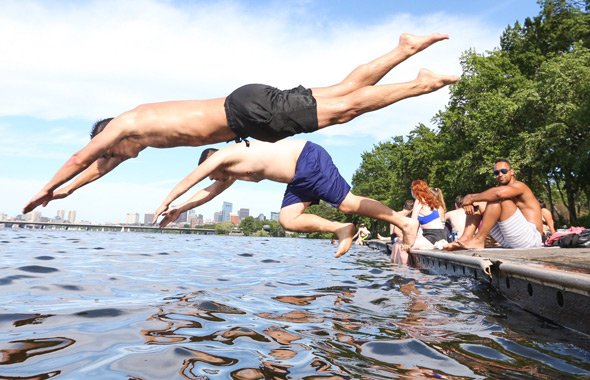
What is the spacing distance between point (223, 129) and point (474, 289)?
394 centimetres

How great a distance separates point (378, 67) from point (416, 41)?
0.47 m

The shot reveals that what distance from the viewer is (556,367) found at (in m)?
2.70

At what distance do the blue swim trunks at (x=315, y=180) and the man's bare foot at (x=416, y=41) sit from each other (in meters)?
1.59

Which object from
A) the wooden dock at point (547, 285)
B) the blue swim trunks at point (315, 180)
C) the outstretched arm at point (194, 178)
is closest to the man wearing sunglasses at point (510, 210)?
the wooden dock at point (547, 285)

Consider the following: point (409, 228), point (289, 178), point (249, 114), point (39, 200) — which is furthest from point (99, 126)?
point (409, 228)

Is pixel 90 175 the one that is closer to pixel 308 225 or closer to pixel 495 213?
pixel 308 225

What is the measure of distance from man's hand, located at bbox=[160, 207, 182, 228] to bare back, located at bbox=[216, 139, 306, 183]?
829mm

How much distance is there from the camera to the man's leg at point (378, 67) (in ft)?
14.6

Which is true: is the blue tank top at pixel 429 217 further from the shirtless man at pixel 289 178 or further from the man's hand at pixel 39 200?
the man's hand at pixel 39 200

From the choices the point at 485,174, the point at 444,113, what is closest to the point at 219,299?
the point at 485,174

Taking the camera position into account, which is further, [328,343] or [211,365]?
[328,343]

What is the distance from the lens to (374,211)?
6.15 meters

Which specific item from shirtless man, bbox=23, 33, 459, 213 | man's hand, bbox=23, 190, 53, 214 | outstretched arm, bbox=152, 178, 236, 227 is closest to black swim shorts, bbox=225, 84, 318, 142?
shirtless man, bbox=23, 33, 459, 213

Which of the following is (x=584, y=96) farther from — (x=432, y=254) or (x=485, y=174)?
(x=432, y=254)
